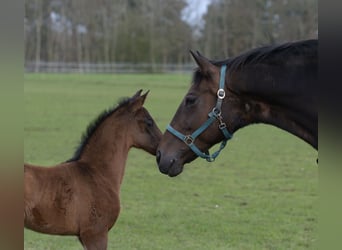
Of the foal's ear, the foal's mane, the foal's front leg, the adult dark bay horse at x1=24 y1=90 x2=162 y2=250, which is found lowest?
the foal's front leg

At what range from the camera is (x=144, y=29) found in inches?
2251

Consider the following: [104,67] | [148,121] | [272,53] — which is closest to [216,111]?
[272,53]

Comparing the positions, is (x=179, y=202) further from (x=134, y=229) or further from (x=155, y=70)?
(x=155, y=70)

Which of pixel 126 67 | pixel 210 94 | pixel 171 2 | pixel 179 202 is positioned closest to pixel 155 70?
pixel 126 67

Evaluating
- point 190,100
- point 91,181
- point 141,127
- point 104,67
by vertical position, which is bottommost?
point 91,181

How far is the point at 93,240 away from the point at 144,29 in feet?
179

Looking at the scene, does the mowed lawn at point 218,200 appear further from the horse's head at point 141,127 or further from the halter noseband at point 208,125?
the halter noseband at point 208,125

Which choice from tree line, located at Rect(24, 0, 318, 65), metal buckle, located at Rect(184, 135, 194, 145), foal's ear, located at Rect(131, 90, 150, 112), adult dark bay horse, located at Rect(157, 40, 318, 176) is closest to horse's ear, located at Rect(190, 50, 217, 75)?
adult dark bay horse, located at Rect(157, 40, 318, 176)

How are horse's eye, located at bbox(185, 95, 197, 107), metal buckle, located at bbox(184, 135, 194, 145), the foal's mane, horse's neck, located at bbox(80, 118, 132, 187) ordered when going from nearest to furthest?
the foal's mane
horse's eye, located at bbox(185, 95, 197, 107)
metal buckle, located at bbox(184, 135, 194, 145)
horse's neck, located at bbox(80, 118, 132, 187)

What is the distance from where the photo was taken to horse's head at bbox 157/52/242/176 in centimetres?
303

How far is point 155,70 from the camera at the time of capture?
55.0 m

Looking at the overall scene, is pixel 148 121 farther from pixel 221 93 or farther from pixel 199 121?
pixel 221 93

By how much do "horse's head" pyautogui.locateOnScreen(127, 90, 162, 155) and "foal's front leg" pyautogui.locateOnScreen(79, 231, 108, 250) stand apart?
85 cm

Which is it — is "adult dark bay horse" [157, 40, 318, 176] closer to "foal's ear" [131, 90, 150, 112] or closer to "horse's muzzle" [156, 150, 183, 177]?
"horse's muzzle" [156, 150, 183, 177]
